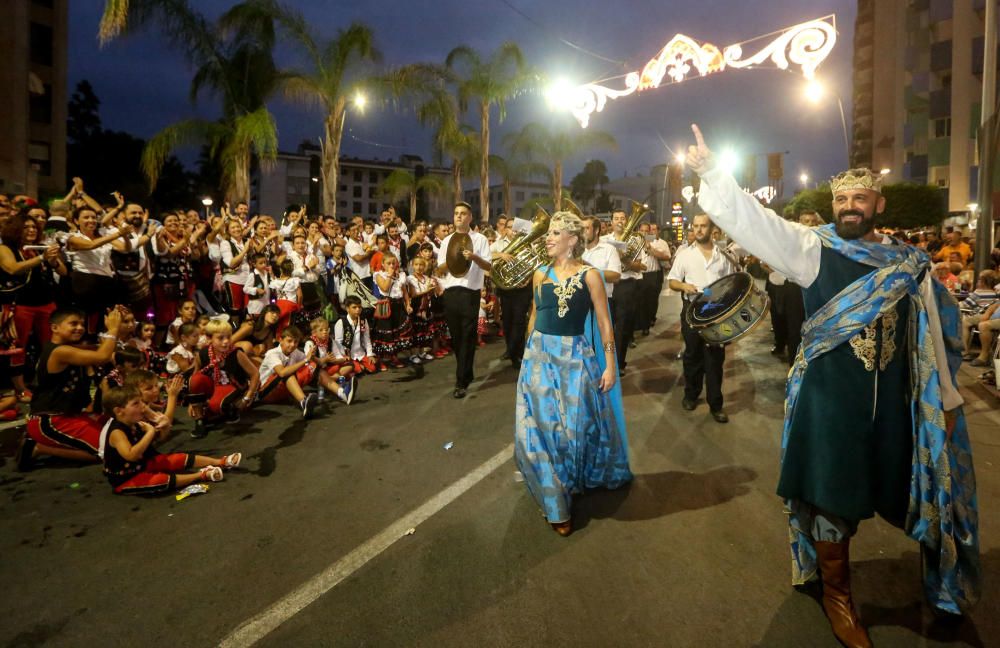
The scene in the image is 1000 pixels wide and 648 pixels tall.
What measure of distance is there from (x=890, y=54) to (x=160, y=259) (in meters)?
58.8

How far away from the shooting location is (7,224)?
6.31 metres

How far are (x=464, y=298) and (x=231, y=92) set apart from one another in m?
13.1

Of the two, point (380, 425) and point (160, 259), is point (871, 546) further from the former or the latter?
point (160, 259)

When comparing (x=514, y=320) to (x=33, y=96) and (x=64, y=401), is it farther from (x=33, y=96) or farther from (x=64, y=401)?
(x=33, y=96)

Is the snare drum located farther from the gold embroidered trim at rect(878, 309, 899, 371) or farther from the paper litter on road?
the paper litter on road

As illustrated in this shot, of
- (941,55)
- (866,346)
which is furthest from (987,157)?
(941,55)

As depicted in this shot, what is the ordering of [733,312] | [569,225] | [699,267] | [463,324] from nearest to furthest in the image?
[569,225]
[733,312]
[699,267]
[463,324]

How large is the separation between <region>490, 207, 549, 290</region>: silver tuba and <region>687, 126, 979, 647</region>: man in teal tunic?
12.4 feet

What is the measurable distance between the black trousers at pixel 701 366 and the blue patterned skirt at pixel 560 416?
227 centimetres

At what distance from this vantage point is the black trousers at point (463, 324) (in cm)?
701

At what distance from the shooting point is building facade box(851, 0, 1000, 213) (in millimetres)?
36000

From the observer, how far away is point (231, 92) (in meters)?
16.4

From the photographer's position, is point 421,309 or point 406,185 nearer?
point 421,309

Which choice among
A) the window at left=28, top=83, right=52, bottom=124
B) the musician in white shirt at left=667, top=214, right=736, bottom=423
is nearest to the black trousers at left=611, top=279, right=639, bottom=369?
the musician in white shirt at left=667, top=214, right=736, bottom=423
